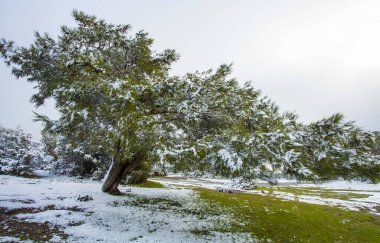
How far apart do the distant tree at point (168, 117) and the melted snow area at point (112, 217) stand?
2.44m

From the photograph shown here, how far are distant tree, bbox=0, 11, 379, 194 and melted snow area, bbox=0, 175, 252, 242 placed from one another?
7.99ft

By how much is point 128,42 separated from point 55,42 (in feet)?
11.7

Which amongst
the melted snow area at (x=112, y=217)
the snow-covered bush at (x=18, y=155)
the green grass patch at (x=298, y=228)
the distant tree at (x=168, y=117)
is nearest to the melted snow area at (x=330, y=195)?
the green grass patch at (x=298, y=228)

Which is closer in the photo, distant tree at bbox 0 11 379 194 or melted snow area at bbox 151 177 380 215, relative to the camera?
distant tree at bbox 0 11 379 194

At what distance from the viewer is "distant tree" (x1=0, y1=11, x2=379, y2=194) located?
5.92 m

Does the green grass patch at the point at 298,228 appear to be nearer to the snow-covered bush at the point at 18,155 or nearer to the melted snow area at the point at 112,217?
the melted snow area at the point at 112,217

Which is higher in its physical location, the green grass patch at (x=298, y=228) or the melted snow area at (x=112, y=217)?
the melted snow area at (x=112, y=217)

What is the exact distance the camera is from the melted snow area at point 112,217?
291 inches

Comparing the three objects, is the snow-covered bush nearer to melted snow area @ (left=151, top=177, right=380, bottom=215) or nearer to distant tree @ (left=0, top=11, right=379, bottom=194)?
distant tree @ (left=0, top=11, right=379, bottom=194)

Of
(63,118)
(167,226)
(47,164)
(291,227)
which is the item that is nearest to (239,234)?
(167,226)

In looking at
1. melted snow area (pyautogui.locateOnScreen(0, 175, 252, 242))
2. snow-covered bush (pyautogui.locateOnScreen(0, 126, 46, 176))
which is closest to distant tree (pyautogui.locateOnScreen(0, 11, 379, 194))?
melted snow area (pyautogui.locateOnScreen(0, 175, 252, 242))

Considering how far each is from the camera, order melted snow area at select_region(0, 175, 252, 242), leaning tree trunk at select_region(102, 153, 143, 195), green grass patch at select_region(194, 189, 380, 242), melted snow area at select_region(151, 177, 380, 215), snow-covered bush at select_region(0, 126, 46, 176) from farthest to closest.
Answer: melted snow area at select_region(151, 177, 380, 215), snow-covered bush at select_region(0, 126, 46, 176), leaning tree trunk at select_region(102, 153, 143, 195), green grass patch at select_region(194, 189, 380, 242), melted snow area at select_region(0, 175, 252, 242)

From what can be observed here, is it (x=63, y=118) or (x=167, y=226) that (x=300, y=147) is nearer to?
(x=167, y=226)

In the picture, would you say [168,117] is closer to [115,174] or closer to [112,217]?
[112,217]
